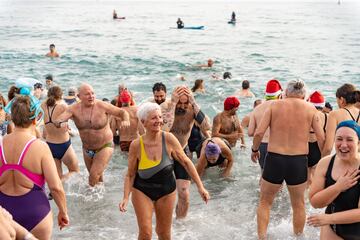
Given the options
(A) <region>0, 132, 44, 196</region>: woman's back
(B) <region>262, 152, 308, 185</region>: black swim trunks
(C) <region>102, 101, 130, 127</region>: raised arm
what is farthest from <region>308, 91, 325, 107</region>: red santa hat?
(A) <region>0, 132, 44, 196</region>: woman's back

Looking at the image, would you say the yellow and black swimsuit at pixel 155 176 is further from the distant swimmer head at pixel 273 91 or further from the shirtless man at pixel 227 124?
the shirtless man at pixel 227 124

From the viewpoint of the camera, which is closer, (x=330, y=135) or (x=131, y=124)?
(x=330, y=135)

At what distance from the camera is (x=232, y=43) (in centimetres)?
3206

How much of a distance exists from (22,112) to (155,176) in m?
1.51

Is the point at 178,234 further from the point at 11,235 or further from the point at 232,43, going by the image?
the point at 232,43

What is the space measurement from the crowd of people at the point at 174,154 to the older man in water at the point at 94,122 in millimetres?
15

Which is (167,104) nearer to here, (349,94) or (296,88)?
(296,88)

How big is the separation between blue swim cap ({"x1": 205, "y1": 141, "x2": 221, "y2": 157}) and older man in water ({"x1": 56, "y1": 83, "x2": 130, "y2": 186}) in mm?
1379

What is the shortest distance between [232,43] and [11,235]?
2996 cm

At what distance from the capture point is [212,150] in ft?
23.5

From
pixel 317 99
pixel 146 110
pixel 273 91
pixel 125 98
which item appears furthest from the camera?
pixel 125 98

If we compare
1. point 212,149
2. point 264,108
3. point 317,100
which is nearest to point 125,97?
point 212,149

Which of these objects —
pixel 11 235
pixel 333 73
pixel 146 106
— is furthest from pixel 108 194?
pixel 333 73

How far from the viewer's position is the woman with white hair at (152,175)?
15.5ft
